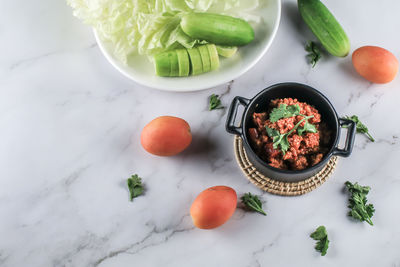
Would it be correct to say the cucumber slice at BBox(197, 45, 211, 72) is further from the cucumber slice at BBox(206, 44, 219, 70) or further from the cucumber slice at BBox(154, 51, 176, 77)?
the cucumber slice at BBox(154, 51, 176, 77)

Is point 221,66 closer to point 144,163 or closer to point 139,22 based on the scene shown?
point 139,22

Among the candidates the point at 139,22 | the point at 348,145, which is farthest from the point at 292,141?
the point at 139,22

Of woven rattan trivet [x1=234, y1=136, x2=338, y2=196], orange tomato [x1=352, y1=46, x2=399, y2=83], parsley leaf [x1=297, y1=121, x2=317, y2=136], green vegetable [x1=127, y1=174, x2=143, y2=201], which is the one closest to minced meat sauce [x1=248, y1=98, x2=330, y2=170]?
parsley leaf [x1=297, y1=121, x2=317, y2=136]

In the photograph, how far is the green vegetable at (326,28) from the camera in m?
1.83

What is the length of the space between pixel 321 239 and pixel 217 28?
86 centimetres

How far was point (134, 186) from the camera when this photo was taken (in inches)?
69.0

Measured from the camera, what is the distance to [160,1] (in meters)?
1.79

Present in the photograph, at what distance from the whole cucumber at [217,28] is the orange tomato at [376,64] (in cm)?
44

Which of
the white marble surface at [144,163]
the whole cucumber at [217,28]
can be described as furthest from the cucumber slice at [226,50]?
the white marble surface at [144,163]

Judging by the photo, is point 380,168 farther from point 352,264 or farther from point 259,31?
point 259,31

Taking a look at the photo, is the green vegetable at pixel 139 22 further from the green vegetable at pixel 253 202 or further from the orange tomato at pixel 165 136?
the green vegetable at pixel 253 202

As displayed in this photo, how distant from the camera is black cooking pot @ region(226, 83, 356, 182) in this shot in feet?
4.93

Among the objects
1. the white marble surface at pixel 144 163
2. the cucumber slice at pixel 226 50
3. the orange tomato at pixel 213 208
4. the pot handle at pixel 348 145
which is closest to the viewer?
the pot handle at pixel 348 145

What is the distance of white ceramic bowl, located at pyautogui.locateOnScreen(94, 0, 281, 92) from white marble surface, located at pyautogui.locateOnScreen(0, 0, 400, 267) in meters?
0.10
